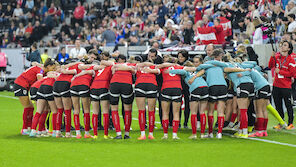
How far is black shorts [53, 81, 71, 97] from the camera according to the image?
37.6 feet

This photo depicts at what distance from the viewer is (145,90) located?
1094 centimetres

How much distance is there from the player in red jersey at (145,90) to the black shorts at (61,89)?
1602mm

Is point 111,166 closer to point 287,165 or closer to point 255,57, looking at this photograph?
point 287,165

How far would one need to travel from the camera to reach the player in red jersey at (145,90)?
10.9 m

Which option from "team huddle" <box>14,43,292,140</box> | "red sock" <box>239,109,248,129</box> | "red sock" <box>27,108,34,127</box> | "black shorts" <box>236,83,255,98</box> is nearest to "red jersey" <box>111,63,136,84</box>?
"team huddle" <box>14,43,292,140</box>

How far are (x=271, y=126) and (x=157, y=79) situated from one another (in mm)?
3476

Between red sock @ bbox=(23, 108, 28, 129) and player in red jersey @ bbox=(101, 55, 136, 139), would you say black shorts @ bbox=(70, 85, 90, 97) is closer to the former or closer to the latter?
player in red jersey @ bbox=(101, 55, 136, 139)

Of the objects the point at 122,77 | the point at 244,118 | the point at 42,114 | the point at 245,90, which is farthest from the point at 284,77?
the point at 42,114

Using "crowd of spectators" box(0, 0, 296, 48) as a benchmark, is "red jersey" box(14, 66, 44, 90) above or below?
below

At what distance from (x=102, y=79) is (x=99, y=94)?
338 millimetres

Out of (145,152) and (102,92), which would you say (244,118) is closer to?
(145,152)

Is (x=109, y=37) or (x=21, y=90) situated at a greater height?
(x=109, y=37)

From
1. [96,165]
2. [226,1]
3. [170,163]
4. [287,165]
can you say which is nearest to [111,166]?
[96,165]

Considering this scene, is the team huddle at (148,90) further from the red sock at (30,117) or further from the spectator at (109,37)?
the spectator at (109,37)
